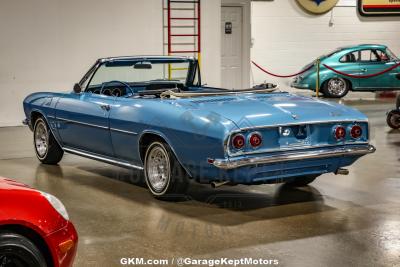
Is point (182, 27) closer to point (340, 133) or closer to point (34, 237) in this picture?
point (340, 133)

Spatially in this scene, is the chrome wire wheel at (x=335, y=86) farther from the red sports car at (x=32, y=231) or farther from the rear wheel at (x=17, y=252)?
the rear wheel at (x=17, y=252)

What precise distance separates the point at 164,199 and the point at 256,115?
4.38 ft

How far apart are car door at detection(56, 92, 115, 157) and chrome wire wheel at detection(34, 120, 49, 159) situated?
1.81 feet

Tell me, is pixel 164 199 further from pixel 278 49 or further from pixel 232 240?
pixel 278 49

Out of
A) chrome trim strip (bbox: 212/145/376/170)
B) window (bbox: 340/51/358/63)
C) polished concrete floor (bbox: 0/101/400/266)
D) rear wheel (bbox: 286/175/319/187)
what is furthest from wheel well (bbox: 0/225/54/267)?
window (bbox: 340/51/358/63)

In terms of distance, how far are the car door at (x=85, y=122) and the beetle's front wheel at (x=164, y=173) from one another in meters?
0.70

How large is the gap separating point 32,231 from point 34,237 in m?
0.05

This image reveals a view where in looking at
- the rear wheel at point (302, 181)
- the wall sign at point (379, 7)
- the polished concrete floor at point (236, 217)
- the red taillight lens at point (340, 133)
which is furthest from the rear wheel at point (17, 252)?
the wall sign at point (379, 7)

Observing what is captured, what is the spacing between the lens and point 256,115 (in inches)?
252

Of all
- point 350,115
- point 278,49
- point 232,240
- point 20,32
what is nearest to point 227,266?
point 232,240

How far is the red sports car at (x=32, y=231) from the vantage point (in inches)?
148

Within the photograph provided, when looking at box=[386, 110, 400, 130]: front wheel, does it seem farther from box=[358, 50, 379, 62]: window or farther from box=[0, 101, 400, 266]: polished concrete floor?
box=[358, 50, 379, 62]: window

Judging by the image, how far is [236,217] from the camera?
6355 millimetres

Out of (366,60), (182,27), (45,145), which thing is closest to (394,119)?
(182,27)
